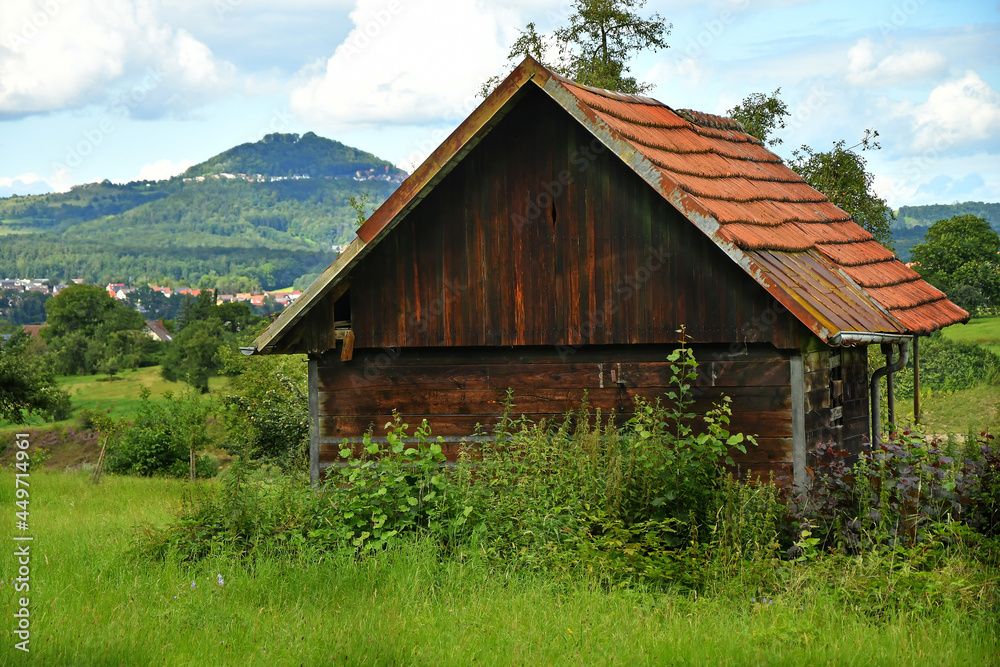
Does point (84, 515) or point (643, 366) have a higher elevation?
point (643, 366)

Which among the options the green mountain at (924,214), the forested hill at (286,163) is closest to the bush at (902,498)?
the green mountain at (924,214)

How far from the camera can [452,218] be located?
30.6ft

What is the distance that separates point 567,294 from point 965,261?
5670 cm

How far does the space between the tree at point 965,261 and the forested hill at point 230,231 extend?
291 ft

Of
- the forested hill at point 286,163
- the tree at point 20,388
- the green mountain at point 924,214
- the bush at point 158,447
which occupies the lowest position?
the bush at point 158,447

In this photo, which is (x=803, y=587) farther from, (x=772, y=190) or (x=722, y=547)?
(x=772, y=190)

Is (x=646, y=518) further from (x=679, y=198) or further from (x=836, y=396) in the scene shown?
(x=836, y=396)

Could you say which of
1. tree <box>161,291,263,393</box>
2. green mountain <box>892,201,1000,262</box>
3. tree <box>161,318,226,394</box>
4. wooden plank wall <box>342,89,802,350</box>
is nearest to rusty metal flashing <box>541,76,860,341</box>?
wooden plank wall <box>342,89,802,350</box>

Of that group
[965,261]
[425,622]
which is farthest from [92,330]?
[425,622]

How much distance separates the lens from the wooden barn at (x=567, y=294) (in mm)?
8484

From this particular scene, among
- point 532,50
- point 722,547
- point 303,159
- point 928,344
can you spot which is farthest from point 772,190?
point 303,159

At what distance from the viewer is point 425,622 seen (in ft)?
17.8

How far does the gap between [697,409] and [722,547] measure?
247 cm

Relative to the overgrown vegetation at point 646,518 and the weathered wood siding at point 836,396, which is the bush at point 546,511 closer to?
the overgrown vegetation at point 646,518
